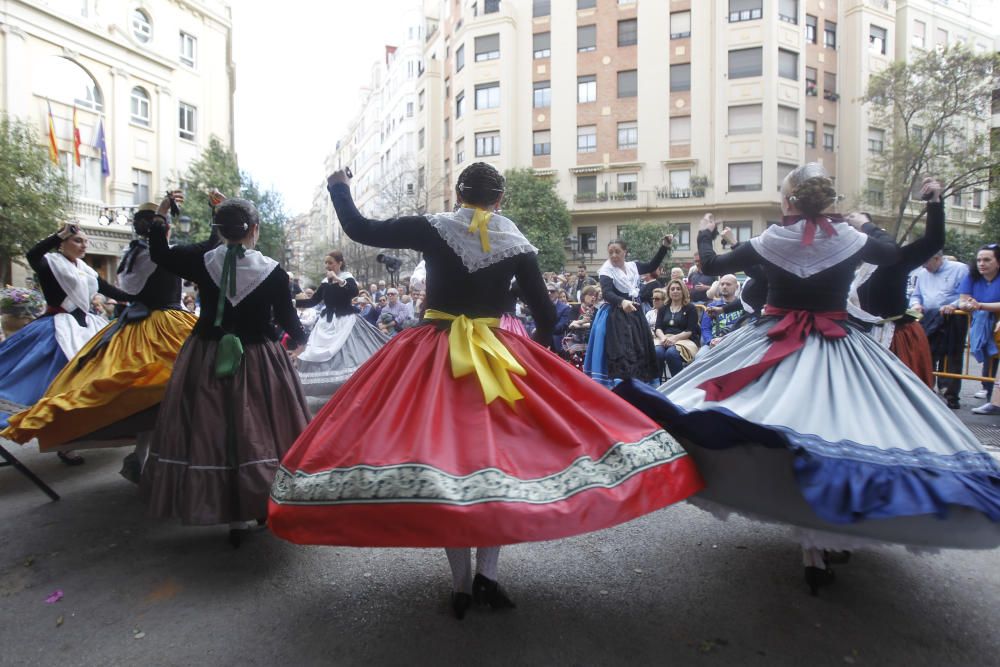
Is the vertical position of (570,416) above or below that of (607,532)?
above

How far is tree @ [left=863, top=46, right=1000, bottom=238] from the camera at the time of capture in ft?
83.8

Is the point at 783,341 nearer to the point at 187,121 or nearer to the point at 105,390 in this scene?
the point at 105,390

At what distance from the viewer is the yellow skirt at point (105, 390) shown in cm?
407

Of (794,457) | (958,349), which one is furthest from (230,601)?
(958,349)

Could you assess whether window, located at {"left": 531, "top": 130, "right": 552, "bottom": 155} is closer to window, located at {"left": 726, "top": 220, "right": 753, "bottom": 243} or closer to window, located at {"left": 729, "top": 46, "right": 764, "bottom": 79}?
window, located at {"left": 729, "top": 46, "right": 764, "bottom": 79}

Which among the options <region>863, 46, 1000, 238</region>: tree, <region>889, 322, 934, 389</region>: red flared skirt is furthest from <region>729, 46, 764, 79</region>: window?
<region>889, 322, 934, 389</region>: red flared skirt

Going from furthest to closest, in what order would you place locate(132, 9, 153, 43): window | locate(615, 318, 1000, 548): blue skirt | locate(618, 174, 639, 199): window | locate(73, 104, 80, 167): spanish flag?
1. locate(618, 174, 639, 199): window
2. locate(132, 9, 153, 43): window
3. locate(73, 104, 80, 167): spanish flag
4. locate(615, 318, 1000, 548): blue skirt

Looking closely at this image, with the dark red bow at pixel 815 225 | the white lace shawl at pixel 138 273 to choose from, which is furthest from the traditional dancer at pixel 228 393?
the dark red bow at pixel 815 225

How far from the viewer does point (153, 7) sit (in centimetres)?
3059

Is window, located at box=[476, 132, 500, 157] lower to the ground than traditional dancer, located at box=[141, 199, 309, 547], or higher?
higher

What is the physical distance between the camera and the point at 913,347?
17.1ft

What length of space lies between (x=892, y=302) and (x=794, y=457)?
293cm

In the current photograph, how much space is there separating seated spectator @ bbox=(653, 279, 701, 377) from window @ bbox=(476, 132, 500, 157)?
28647 millimetres

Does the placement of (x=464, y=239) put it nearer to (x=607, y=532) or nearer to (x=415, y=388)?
(x=415, y=388)
